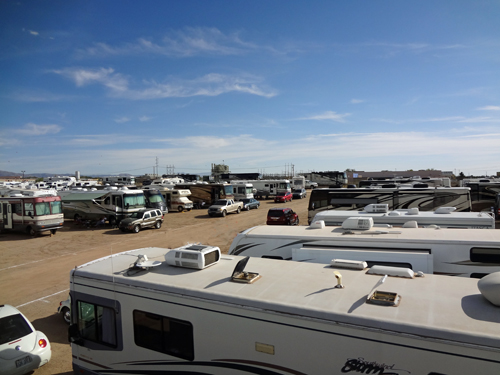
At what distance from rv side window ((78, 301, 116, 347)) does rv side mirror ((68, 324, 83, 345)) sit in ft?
0.21

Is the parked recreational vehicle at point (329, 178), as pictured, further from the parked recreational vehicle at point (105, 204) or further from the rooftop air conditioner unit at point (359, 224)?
the rooftop air conditioner unit at point (359, 224)

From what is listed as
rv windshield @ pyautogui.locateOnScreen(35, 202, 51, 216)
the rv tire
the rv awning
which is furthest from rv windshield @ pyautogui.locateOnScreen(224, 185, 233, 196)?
rv windshield @ pyautogui.locateOnScreen(35, 202, 51, 216)

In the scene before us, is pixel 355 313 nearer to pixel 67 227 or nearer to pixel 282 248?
pixel 282 248

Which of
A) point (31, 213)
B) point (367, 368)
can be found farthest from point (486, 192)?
point (31, 213)

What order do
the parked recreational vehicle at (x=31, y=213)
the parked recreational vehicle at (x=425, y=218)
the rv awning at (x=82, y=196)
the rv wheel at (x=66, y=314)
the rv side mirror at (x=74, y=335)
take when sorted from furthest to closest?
the rv awning at (x=82, y=196) < the parked recreational vehicle at (x=31, y=213) < the parked recreational vehicle at (x=425, y=218) < the rv wheel at (x=66, y=314) < the rv side mirror at (x=74, y=335)

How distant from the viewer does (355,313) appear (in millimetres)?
3537

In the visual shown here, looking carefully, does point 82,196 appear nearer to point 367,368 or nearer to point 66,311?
point 66,311

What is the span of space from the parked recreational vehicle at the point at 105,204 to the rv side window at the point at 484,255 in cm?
2499

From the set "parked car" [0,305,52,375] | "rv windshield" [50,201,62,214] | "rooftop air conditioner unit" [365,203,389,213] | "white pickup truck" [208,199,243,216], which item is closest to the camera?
"parked car" [0,305,52,375]

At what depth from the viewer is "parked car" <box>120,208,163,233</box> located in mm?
23734

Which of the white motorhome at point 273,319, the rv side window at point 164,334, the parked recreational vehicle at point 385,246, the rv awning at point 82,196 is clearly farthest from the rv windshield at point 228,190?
the rv side window at point 164,334

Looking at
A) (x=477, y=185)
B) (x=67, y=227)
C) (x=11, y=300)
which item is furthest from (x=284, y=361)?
(x=477, y=185)

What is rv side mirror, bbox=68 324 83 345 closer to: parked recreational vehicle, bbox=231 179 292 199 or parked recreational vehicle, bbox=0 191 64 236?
parked recreational vehicle, bbox=0 191 64 236

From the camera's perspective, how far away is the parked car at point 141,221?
77.9 ft
